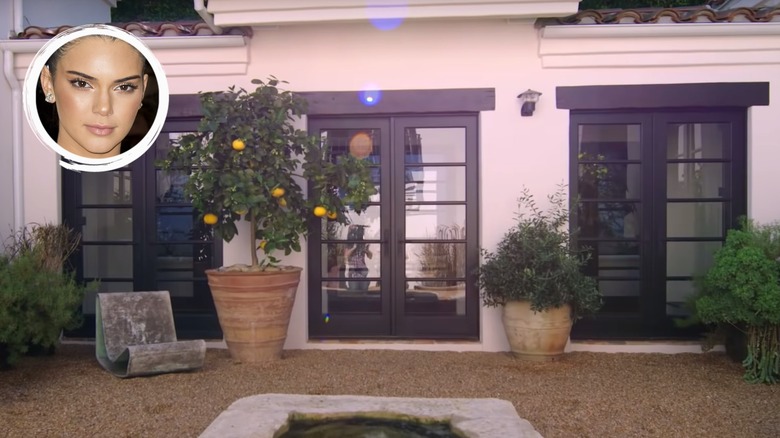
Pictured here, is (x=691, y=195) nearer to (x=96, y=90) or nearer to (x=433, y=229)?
→ (x=433, y=229)

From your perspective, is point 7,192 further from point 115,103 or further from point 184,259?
point 184,259

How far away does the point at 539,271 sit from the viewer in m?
5.09

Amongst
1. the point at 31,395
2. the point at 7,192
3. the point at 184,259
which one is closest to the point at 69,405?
the point at 31,395

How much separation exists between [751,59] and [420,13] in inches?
123

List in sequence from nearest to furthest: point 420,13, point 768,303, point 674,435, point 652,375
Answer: point 674,435 < point 768,303 < point 652,375 < point 420,13

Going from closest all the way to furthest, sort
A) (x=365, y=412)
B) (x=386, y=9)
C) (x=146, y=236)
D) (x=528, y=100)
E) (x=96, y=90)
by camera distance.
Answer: (x=365, y=412)
(x=386, y=9)
(x=528, y=100)
(x=96, y=90)
(x=146, y=236)

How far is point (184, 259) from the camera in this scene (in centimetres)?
618

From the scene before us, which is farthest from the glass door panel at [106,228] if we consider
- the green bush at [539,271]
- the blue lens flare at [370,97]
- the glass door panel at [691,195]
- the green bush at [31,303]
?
the glass door panel at [691,195]

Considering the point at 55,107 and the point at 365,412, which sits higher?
the point at 55,107

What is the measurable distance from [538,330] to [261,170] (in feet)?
8.91

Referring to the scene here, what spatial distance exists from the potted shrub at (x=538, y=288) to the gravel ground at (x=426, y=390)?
0.24m

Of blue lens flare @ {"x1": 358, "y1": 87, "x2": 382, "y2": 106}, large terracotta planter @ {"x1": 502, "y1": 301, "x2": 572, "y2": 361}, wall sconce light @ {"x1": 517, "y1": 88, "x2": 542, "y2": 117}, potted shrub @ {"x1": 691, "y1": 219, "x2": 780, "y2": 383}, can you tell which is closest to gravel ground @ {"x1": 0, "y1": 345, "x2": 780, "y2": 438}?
large terracotta planter @ {"x1": 502, "y1": 301, "x2": 572, "y2": 361}

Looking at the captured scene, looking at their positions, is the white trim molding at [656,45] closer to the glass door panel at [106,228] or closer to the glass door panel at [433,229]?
the glass door panel at [433,229]

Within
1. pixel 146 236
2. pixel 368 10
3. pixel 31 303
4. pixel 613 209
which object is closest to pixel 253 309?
pixel 31 303
